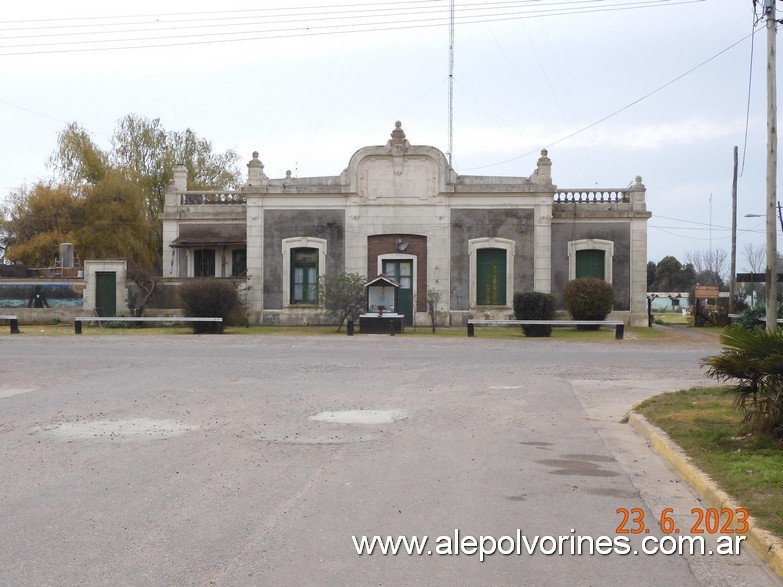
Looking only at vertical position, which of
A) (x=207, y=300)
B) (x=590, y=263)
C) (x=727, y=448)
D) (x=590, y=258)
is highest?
(x=590, y=258)

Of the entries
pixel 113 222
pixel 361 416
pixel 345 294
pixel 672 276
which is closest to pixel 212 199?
pixel 113 222

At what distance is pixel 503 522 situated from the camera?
6730mm

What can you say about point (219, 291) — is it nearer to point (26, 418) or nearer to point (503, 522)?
point (26, 418)

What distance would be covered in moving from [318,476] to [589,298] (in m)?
27.5

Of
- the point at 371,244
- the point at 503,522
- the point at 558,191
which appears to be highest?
the point at 558,191

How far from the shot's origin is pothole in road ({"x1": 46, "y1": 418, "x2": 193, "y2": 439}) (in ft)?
34.6

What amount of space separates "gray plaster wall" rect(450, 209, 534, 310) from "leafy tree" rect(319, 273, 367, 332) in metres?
5.41

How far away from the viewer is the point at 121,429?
432 inches

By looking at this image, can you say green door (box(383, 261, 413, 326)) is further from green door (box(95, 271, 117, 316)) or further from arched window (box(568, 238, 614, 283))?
green door (box(95, 271, 117, 316))

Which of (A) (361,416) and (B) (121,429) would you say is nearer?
(B) (121,429)

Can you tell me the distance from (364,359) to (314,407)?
8.16 metres

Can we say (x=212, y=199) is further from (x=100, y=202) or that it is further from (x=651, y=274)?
(x=651, y=274)

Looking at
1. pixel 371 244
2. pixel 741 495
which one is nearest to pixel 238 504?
pixel 741 495

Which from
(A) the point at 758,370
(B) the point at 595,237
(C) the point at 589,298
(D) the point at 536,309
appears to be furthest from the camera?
(B) the point at 595,237
